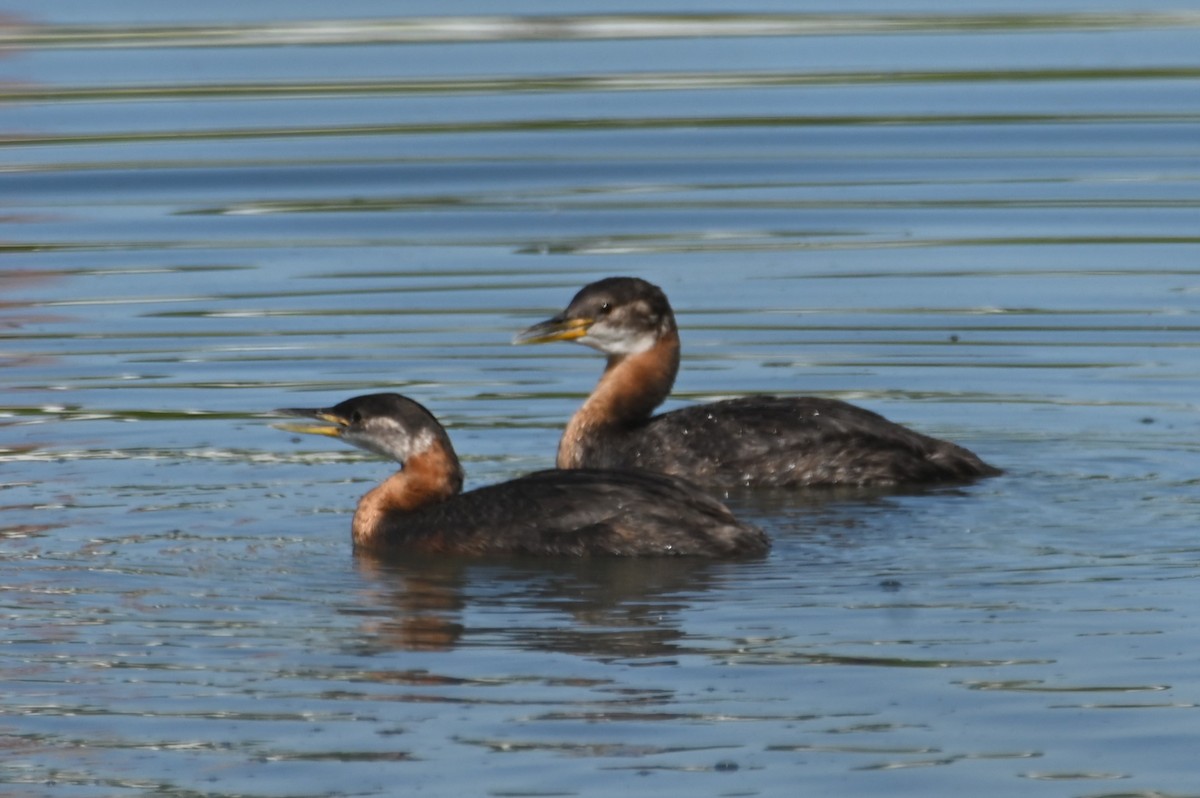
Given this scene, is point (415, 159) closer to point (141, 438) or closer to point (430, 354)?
point (430, 354)

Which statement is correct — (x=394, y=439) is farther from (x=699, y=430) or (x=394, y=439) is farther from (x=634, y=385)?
(x=634, y=385)

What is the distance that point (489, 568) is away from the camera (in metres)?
11.4

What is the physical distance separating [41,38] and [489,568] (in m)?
17.5

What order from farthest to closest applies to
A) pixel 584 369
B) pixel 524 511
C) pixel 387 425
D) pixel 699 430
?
pixel 584 369
pixel 699 430
pixel 387 425
pixel 524 511

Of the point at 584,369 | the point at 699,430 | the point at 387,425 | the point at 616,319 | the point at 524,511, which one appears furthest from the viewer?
the point at 584,369

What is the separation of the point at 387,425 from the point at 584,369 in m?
4.01

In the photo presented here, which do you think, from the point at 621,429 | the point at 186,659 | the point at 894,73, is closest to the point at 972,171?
the point at 894,73

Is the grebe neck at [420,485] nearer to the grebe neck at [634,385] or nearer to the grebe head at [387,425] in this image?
the grebe head at [387,425]

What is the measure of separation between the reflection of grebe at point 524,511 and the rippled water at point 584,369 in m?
0.20

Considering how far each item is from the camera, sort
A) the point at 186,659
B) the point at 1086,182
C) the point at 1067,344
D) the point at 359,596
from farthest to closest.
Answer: the point at 1086,182 → the point at 1067,344 → the point at 359,596 → the point at 186,659

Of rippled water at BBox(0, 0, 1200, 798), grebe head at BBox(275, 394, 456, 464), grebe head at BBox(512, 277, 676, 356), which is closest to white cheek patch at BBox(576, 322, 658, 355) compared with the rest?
grebe head at BBox(512, 277, 676, 356)

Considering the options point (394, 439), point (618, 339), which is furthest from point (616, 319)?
point (394, 439)

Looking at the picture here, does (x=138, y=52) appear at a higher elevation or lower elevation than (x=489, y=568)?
higher

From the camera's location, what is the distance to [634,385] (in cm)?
1427
